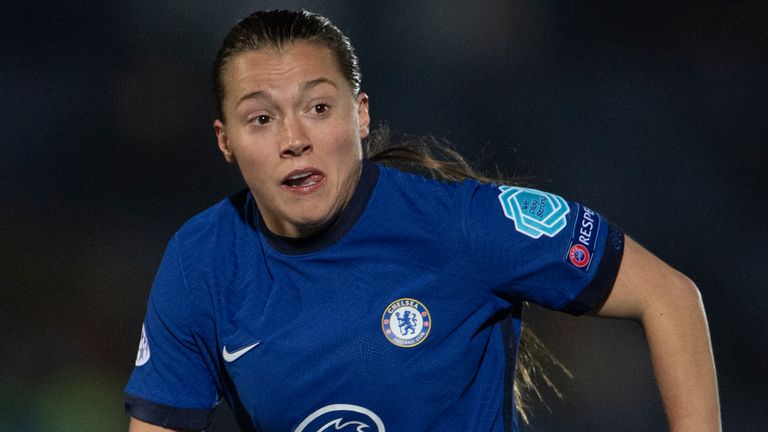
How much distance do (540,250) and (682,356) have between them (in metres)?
0.34

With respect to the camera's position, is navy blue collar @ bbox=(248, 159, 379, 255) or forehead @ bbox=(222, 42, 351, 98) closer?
forehead @ bbox=(222, 42, 351, 98)

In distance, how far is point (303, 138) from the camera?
74.5 inches

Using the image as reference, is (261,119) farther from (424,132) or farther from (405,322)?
(424,132)

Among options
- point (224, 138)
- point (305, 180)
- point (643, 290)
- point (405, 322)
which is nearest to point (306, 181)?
point (305, 180)

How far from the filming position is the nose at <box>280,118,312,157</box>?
6.19 feet

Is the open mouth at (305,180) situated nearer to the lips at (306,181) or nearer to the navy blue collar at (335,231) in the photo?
the lips at (306,181)

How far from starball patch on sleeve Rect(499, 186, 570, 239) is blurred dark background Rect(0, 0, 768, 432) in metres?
2.09

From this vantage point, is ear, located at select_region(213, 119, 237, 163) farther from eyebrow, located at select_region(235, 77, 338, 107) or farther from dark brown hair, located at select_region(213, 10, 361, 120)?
eyebrow, located at select_region(235, 77, 338, 107)

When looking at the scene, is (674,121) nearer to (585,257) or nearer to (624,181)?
(624,181)

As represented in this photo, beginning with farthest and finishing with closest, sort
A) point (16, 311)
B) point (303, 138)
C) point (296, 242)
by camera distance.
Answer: point (16, 311)
point (296, 242)
point (303, 138)

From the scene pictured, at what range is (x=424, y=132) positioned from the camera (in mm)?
4398

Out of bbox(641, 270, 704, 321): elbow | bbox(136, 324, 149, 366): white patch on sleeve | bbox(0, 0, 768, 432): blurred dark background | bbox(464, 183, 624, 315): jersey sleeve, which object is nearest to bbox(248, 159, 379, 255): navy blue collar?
bbox(464, 183, 624, 315): jersey sleeve

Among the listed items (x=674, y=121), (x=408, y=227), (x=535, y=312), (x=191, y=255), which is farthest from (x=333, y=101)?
(x=674, y=121)

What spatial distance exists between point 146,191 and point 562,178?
1.78 m
